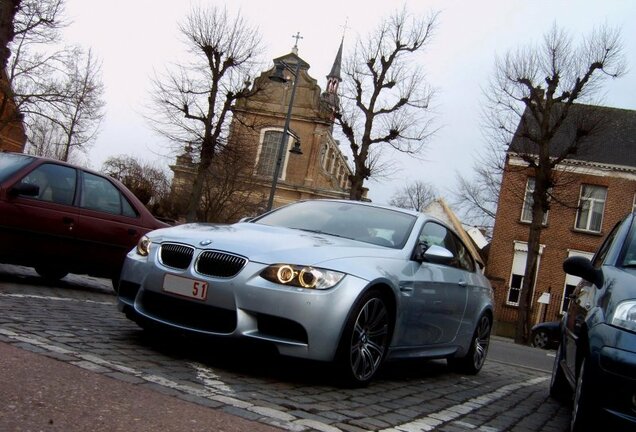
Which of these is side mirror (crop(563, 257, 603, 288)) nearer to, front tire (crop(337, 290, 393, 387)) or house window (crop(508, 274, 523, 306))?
front tire (crop(337, 290, 393, 387))

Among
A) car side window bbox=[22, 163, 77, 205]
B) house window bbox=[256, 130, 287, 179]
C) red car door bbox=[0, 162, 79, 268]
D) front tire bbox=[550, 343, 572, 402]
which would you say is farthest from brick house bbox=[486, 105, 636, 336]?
red car door bbox=[0, 162, 79, 268]

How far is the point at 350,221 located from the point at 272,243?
3.95ft

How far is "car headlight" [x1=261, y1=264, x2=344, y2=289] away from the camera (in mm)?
4414

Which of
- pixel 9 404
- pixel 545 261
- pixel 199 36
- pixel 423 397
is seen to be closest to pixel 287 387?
pixel 423 397

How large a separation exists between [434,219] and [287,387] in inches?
101

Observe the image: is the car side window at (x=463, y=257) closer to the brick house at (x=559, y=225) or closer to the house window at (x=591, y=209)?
the brick house at (x=559, y=225)

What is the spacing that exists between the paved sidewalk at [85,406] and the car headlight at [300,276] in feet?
3.74

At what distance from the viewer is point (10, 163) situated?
7590mm

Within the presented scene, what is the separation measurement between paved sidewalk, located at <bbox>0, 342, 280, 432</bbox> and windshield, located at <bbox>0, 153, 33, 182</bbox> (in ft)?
13.3

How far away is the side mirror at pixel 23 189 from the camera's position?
23.9 ft

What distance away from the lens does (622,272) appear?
411cm

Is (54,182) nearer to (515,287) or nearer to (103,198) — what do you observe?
(103,198)

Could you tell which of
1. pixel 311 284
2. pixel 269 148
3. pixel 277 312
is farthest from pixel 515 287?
pixel 277 312

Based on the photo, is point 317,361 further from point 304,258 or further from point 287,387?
point 304,258
